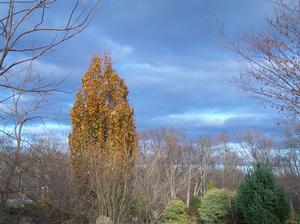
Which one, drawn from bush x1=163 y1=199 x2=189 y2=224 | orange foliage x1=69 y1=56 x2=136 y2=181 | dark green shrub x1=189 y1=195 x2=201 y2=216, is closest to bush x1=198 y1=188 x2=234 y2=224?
bush x1=163 y1=199 x2=189 y2=224

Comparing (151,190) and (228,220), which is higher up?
(151,190)

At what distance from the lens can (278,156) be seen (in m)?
60.4

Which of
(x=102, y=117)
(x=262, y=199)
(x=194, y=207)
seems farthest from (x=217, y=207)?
(x=194, y=207)

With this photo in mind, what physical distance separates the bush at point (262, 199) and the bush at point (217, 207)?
192 centimetres

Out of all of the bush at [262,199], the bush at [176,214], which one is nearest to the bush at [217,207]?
the bush at [176,214]

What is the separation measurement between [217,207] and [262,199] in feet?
11.0

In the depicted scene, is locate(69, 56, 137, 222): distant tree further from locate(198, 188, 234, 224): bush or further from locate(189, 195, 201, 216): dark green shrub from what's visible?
locate(189, 195, 201, 216): dark green shrub

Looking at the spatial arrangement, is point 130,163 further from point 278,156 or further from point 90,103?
point 278,156

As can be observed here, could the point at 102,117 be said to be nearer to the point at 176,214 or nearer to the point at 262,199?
the point at 176,214

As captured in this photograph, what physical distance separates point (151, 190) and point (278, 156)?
163ft

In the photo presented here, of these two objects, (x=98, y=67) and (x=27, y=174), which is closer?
(x=27, y=174)

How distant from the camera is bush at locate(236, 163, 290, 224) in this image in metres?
16.4

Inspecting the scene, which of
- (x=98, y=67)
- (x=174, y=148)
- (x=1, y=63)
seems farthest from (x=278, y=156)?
(x=1, y=63)

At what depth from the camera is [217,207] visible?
773 inches
